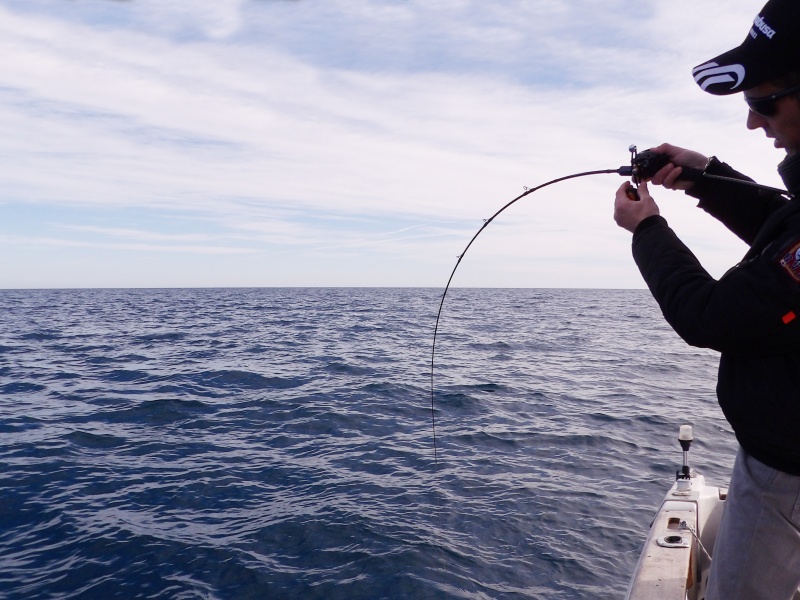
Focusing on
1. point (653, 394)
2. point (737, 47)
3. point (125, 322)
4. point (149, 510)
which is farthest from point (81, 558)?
point (125, 322)

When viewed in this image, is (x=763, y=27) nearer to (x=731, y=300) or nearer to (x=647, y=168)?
(x=647, y=168)

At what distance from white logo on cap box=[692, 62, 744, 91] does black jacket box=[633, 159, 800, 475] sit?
0.35 m

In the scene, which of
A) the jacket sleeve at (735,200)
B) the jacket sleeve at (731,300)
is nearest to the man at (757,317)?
the jacket sleeve at (731,300)

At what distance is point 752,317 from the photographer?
5.46 feet

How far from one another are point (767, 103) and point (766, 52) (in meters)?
0.14

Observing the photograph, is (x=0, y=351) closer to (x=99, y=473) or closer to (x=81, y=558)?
(x=99, y=473)

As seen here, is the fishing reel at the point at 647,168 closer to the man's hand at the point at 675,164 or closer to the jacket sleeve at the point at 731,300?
the man's hand at the point at 675,164

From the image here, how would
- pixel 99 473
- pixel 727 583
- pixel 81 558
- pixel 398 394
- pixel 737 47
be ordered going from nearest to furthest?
pixel 737 47, pixel 727 583, pixel 81 558, pixel 99 473, pixel 398 394

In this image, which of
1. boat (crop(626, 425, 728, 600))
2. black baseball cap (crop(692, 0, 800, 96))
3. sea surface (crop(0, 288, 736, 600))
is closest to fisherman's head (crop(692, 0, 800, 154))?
black baseball cap (crop(692, 0, 800, 96))

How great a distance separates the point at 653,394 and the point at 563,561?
348 inches

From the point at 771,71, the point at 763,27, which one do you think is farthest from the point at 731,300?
the point at 763,27

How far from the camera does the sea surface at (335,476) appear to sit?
5707 millimetres

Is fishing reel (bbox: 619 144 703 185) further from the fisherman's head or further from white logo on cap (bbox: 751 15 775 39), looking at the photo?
white logo on cap (bbox: 751 15 775 39)

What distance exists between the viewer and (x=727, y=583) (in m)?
2.06
